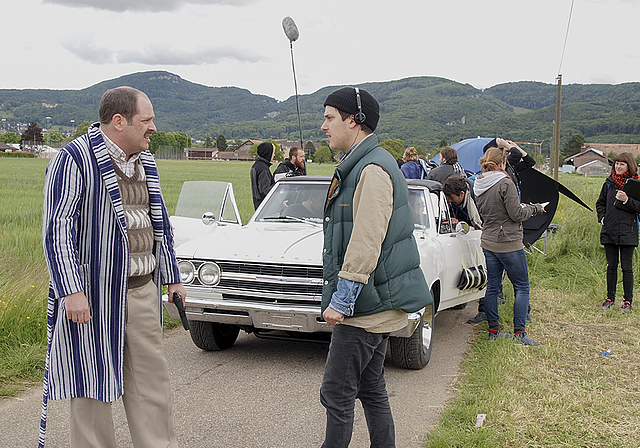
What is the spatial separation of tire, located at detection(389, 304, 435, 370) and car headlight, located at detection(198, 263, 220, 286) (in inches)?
63.2

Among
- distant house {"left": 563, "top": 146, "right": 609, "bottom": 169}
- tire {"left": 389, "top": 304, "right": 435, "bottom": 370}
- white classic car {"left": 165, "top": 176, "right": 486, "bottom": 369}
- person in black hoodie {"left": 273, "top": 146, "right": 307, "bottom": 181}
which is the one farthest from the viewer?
distant house {"left": 563, "top": 146, "right": 609, "bottom": 169}

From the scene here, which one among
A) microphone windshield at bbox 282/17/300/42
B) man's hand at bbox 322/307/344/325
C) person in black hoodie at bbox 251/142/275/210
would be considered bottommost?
man's hand at bbox 322/307/344/325

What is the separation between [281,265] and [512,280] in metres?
2.50

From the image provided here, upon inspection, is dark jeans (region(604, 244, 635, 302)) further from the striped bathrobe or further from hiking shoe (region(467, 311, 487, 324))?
Result: the striped bathrobe

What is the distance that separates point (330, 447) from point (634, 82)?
227870mm

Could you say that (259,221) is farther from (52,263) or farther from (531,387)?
(52,263)

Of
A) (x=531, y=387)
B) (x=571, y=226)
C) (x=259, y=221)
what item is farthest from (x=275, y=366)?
(x=571, y=226)

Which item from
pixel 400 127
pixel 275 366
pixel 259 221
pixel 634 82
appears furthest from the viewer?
pixel 634 82

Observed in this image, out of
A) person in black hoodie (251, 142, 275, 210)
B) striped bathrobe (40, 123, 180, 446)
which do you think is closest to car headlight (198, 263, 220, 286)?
striped bathrobe (40, 123, 180, 446)

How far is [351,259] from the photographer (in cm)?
268

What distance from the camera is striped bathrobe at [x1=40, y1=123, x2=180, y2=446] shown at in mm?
2709

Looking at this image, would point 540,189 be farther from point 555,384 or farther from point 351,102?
point 351,102

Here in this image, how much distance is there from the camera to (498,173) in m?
5.73

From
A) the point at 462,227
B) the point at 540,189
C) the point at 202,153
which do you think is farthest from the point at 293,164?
the point at 202,153
